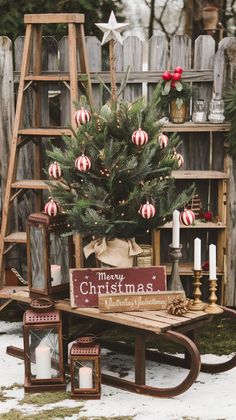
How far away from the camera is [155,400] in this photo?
4.18 meters

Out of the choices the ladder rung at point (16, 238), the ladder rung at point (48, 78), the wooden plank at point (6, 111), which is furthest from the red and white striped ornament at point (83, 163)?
the wooden plank at point (6, 111)

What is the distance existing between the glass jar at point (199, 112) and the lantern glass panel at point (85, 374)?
2.17 m

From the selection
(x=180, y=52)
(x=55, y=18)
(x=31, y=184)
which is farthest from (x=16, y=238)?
(x=180, y=52)

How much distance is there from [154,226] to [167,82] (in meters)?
1.47

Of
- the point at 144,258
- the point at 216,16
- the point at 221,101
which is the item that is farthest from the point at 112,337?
the point at 216,16

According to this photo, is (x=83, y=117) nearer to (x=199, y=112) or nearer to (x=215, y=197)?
(x=199, y=112)

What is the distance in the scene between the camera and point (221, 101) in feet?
18.1

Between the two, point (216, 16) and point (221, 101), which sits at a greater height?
point (216, 16)

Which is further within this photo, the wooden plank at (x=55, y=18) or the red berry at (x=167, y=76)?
the red berry at (x=167, y=76)

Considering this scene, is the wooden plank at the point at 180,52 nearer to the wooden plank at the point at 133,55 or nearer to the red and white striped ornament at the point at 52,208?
the wooden plank at the point at 133,55

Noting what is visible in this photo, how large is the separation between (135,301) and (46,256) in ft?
1.92

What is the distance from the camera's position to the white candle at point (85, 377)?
4.18m

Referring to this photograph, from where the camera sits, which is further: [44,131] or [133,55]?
[133,55]

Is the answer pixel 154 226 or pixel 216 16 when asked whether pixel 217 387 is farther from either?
pixel 216 16
